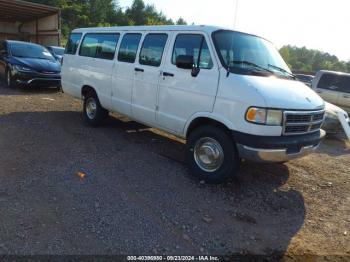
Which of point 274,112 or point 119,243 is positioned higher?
point 274,112

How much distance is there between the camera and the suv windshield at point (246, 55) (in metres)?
5.00

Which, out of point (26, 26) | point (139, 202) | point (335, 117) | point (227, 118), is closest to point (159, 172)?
point (139, 202)

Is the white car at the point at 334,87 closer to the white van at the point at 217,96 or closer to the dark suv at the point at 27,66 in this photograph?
the white van at the point at 217,96

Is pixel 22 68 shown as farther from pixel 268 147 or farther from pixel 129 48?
pixel 268 147

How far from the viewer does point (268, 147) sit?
4.54 meters

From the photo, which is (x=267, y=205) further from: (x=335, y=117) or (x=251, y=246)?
(x=335, y=117)

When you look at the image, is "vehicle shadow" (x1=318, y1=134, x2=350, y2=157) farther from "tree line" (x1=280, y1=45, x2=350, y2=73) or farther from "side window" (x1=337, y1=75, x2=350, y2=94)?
"tree line" (x1=280, y1=45, x2=350, y2=73)

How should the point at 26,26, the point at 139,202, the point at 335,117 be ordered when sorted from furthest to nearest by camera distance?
the point at 26,26 → the point at 335,117 → the point at 139,202

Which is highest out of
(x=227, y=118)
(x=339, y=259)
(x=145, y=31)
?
(x=145, y=31)

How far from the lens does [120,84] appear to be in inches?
268

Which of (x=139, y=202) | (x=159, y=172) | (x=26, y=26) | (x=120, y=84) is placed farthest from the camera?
(x=26, y=26)

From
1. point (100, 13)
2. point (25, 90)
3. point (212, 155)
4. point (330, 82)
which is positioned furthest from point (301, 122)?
point (100, 13)

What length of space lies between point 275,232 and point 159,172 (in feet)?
6.67

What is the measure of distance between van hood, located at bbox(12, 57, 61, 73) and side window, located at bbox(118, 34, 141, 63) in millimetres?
6212
